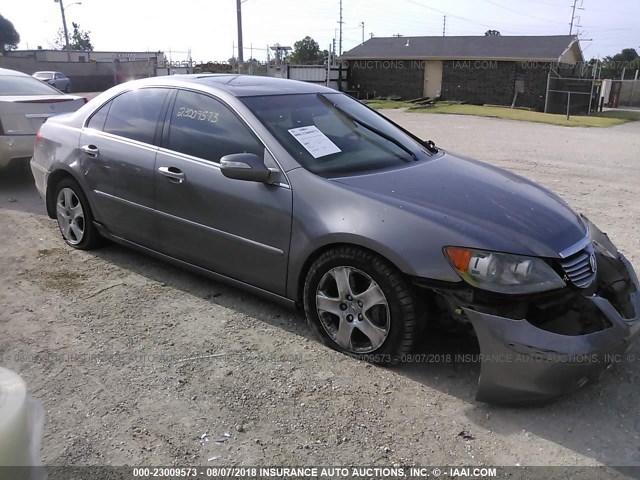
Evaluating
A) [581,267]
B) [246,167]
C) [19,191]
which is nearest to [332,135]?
[246,167]

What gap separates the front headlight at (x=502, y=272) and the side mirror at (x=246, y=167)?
1300 millimetres

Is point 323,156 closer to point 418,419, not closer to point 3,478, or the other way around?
point 418,419

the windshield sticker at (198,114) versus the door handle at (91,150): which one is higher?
the windshield sticker at (198,114)

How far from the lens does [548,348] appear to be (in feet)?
8.58

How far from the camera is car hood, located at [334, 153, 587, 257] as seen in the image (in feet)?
9.37

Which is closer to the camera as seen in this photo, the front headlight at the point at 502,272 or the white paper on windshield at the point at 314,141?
the front headlight at the point at 502,272

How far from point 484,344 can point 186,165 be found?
2340mm

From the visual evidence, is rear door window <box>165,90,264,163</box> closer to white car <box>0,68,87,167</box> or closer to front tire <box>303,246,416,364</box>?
front tire <box>303,246,416,364</box>

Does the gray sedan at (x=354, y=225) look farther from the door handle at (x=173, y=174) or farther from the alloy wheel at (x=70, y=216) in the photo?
the alloy wheel at (x=70, y=216)

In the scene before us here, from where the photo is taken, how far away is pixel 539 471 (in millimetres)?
2430

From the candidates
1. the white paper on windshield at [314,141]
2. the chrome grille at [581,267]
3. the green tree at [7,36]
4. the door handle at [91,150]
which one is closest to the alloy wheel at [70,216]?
the door handle at [91,150]

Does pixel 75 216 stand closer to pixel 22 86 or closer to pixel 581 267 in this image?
pixel 22 86

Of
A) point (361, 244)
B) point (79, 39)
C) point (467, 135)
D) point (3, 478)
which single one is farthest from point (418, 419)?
point (79, 39)

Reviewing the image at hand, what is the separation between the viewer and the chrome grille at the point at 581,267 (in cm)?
291
